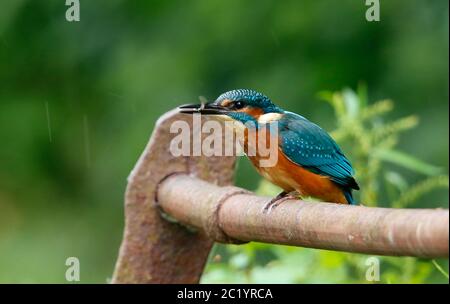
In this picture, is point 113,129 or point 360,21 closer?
point 360,21

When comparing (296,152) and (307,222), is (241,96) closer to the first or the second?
(296,152)

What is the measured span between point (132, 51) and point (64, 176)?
3.74ft

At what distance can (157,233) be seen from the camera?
3549mm

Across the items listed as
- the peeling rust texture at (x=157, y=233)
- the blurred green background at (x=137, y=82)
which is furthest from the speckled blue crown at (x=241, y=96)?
the blurred green background at (x=137, y=82)

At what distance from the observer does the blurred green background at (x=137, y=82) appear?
→ 5.54 m

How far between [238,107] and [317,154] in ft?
0.91

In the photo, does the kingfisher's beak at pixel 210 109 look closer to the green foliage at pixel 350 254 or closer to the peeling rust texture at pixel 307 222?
the peeling rust texture at pixel 307 222

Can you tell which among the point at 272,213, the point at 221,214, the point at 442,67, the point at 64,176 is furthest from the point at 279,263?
the point at 64,176

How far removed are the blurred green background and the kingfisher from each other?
172 cm

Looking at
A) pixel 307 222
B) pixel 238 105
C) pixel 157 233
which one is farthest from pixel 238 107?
pixel 307 222

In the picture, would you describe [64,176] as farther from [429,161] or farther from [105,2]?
[429,161]

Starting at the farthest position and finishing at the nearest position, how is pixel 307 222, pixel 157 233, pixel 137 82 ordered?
pixel 137 82 → pixel 157 233 → pixel 307 222

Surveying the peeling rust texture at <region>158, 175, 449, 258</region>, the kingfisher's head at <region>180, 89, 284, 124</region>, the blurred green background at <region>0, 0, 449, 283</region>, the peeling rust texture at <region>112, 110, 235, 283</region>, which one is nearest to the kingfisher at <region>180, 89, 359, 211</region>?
the kingfisher's head at <region>180, 89, 284, 124</region>

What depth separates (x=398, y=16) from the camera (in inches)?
223
